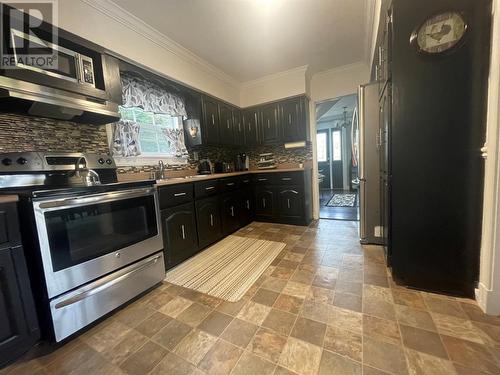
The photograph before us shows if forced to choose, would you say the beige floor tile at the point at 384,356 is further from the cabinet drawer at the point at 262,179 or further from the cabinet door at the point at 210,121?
the cabinet door at the point at 210,121

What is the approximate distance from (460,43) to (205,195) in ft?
8.12

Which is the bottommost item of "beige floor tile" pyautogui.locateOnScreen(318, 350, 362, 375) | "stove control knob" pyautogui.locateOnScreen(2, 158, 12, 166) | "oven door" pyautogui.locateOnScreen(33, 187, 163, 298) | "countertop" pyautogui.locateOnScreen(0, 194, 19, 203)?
"beige floor tile" pyautogui.locateOnScreen(318, 350, 362, 375)

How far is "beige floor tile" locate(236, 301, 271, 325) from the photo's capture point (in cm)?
135

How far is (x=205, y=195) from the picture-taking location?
255 cm

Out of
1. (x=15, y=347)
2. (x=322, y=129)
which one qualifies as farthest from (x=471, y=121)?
(x=322, y=129)

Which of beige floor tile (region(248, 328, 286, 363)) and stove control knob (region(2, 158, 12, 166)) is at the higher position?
stove control knob (region(2, 158, 12, 166))

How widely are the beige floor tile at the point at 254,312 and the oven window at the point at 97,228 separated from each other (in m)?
0.96

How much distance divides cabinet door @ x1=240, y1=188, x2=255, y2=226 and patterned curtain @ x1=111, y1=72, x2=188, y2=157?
1204 millimetres

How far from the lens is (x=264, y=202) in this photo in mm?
3572

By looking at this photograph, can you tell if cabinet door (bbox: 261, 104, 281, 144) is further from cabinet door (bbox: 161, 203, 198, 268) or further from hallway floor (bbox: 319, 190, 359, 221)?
cabinet door (bbox: 161, 203, 198, 268)

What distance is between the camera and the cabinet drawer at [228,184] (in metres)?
2.88

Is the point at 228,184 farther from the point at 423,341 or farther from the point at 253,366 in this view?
the point at 423,341

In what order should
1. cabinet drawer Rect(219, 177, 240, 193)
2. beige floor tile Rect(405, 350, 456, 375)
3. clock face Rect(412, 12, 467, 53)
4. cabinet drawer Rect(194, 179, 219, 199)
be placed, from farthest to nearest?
cabinet drawer Rect(219, 177, 240, 193), cabinet drawer Rect(194, 179, 219, 199), clock face Rect(412, 12, 467, 53), beige floor tile Rect(405, 350, 456, 375)

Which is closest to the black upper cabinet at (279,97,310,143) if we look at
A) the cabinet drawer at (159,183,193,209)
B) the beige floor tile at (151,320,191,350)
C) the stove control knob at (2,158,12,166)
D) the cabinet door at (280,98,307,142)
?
the cabinet door at (280,98,307,142)
